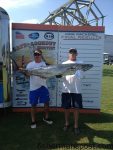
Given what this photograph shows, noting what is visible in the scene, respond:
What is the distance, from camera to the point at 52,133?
8.52 meters

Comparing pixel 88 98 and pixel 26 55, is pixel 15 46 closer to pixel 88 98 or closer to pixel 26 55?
pixel 26 55

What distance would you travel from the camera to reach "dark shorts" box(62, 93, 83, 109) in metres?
8.58

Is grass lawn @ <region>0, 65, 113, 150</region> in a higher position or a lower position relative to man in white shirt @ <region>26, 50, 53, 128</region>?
lower

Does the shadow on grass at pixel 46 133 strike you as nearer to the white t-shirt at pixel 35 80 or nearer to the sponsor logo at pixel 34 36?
the white t-shirt at pixel 35 80

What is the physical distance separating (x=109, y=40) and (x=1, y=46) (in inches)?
2392

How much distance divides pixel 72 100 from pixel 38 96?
2.99 feet

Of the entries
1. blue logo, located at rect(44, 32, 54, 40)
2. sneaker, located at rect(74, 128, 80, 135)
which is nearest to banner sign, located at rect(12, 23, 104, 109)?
blue logo, located at rect(44, 32, 54, 40)

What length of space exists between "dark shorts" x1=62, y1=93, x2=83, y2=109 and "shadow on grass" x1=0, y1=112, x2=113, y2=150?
0.63 meters

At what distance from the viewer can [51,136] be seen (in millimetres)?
8281

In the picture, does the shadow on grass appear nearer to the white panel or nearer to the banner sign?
the white panel

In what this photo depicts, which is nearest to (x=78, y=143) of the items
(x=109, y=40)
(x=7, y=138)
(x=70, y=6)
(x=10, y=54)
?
(x=7, y=138)

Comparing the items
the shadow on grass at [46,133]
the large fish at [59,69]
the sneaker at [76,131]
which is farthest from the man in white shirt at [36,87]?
the sneaker at [76,131]

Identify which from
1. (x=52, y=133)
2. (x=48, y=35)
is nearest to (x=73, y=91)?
(x=52, y=133)

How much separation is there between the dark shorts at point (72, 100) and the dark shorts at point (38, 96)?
59 cm
